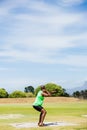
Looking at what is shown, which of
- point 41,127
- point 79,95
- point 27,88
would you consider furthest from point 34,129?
point 27,88

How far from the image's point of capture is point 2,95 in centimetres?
7081

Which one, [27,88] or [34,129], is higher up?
[27,88]

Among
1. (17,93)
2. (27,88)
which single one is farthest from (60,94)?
(27,88)

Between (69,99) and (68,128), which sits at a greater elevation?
(69,99)

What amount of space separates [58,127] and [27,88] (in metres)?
91.3

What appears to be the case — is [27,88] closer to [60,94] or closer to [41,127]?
[60,94]

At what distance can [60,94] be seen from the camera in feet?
240

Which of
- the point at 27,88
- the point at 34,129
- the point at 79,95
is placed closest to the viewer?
the point at 34,129

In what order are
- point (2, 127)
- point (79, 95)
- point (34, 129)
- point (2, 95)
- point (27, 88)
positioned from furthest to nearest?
point (27, 88) → point (79, 95) → point (2, 95) → point (2, 127) → point (34, 129)

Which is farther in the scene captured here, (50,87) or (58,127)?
(50,87)

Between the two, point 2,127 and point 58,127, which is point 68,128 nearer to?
point 58,127

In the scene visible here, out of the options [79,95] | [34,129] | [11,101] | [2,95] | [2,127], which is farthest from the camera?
[79,95]

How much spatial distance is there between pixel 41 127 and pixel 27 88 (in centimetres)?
9109

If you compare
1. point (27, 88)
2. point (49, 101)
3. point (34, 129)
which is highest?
point (27, 88)
